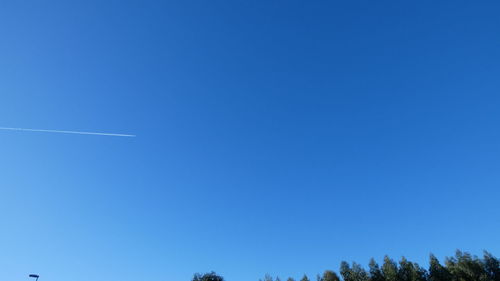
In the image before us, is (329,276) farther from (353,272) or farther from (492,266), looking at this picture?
(492,266)

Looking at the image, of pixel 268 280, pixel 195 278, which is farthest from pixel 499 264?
pixel 195 278

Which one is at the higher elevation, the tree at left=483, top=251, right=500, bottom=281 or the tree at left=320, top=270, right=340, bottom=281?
the tree at left=320, top=270, right=340, bottom=281

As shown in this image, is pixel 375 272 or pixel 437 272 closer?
pixel 437 272

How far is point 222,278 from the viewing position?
68688 mm

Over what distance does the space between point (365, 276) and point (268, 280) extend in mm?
21693

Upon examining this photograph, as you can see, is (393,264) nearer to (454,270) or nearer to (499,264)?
(454,270)

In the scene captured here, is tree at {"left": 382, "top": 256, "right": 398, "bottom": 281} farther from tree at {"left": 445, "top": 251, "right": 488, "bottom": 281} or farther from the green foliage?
tree at {"left": 445, "top": 251, "right": 488, "bottom": 281}

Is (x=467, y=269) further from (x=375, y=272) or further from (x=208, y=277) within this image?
(x=208, y=277)

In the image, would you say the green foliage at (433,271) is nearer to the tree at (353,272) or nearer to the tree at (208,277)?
the tree at (353,272)

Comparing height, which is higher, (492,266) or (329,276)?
(329,276)

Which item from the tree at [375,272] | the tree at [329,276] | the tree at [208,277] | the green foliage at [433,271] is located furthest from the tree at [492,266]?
the tree at [208,277]

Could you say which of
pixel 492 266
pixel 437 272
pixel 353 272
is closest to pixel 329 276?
pixel 353 272

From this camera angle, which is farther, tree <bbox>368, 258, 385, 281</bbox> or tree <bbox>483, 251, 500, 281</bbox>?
tree <bbox>368, 258, 385, 281</bbox>

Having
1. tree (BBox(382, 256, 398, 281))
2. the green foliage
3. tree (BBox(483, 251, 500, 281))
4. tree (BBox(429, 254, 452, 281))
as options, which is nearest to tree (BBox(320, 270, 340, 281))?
the green foliage
